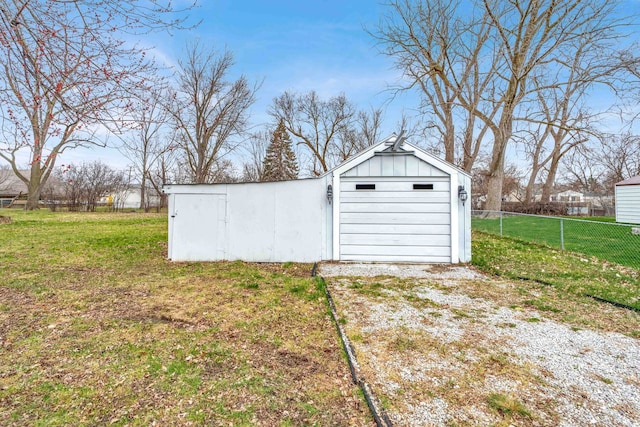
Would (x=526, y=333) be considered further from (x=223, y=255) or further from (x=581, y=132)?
(x=581, y=132)

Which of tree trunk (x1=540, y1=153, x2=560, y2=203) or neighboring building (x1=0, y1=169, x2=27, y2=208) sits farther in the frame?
neighboring building (x1=0, y1=169, x2=27, y2=208)

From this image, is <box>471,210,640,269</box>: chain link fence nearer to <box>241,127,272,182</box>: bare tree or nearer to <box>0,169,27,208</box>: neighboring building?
<box>241,127,272,182</box>: bare tree

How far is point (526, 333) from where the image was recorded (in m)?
3.05

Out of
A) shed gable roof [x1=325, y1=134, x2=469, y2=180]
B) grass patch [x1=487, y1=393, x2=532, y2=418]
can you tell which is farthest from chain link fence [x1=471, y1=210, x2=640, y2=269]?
grass patch [x1=487, y1=393, x2=532, y2=418]

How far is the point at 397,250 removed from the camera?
6.42m

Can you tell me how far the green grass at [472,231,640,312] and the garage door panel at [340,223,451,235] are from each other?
102 cm

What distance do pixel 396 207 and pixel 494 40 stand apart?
12.0 metres

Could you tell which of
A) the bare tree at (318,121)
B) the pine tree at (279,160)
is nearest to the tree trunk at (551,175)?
the bare tree at (318,121)

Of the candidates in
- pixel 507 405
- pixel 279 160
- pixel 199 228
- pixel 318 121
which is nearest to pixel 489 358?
pixel 507 405

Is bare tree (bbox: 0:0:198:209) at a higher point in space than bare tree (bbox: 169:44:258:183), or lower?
lower

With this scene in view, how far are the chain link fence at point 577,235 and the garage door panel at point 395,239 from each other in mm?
2874

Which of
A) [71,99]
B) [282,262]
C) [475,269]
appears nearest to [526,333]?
[475,269]

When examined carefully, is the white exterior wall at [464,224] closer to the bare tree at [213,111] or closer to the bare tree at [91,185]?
the bare tree at [213,111]

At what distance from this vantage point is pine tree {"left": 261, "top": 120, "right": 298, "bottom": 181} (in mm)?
25297
